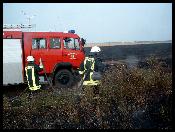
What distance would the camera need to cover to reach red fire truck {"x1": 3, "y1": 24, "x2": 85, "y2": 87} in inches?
380

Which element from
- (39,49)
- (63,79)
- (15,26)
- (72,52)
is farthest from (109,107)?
(15,26)

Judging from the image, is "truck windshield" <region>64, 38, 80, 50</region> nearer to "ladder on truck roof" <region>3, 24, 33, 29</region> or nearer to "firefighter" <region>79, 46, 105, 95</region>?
"ladder on truck roof" <region>3, 24, 33, 29</region>

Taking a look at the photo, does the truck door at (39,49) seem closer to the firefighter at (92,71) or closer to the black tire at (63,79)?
the black tire at (63,79)

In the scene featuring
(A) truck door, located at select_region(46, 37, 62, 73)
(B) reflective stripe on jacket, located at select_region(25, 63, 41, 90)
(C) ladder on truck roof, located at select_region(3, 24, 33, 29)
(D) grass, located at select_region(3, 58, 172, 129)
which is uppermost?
(C) ladder on truck roof, located at select_region(3, 24, 33, 29)

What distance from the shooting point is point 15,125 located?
5852 millimetres

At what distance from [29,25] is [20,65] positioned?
2.00m

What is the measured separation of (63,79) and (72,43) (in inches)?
67.5

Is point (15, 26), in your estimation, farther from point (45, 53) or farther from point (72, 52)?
point (72, 52)

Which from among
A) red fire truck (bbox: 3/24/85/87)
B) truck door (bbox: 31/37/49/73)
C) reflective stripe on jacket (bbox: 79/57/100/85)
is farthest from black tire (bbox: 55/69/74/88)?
reflective stripe on jacket (bbox: 79/57/100/85)

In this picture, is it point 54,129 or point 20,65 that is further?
point 20,65

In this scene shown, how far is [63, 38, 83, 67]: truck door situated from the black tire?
594 millimetres

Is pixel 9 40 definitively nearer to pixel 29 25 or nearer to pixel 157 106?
pixel 29 25

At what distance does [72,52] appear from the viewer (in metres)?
10.7

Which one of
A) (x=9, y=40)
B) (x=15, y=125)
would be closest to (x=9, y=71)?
(x=9, y=40)
